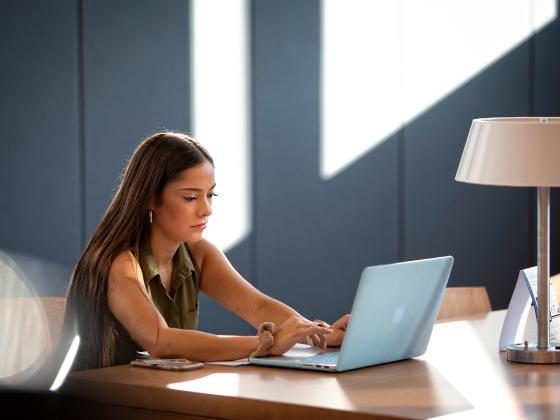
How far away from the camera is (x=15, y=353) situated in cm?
257

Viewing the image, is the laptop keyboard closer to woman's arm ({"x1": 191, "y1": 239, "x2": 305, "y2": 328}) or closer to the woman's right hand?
the woman's right hand

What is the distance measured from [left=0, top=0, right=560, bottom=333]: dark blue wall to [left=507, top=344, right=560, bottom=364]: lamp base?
2.05 meters

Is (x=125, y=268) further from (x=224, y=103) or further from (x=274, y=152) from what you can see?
(x=274, y=152)

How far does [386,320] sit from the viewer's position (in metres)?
2.49

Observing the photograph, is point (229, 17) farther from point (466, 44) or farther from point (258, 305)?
point (258, 305)

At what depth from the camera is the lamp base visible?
8.43ft

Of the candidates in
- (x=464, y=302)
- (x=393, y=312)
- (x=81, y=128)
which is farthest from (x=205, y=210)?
(x=81, y=128)

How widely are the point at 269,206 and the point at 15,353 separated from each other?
2666 mm

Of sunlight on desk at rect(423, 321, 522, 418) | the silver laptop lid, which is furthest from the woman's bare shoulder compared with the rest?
sunlight on desk at rect(423, 321, 522, 418)

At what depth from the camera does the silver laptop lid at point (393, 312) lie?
2387mm

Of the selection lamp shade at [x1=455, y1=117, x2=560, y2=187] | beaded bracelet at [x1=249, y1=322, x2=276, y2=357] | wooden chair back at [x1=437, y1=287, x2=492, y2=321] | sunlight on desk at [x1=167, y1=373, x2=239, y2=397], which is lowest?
wooden chair back at [x1=437, y1=287, x2=492, y2=321]

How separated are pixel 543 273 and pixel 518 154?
323 millimetres

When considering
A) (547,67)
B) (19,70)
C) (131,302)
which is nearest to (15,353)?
(131,302)

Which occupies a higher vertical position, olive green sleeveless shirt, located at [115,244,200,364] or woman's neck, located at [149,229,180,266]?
woman's neck, located at [149,229,180,266]
